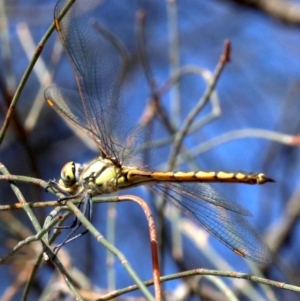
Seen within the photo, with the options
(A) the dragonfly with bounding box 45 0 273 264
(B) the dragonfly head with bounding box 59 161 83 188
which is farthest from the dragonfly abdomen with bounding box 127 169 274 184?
(B) the dragonfly head with bounding box 59 161 83 188

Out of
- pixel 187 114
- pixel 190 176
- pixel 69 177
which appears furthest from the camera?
pixel 187 114

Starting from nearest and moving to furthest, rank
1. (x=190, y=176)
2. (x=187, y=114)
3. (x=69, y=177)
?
1. (x=69, y=177)
2. (x=190, y=176)
3. (x=187, y=114)

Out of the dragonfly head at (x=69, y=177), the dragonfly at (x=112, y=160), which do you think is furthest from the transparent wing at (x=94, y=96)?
the dragonfly head at (x=69, y=177)

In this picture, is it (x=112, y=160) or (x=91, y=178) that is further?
(x=112, y=160)

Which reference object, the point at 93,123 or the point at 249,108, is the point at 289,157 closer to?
the point at 249,108

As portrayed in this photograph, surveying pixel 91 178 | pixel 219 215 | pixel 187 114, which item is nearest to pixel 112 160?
pixel 91 178

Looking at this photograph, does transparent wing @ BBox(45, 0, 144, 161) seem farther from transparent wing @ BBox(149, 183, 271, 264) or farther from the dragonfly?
transparent wing @ BBox(149, 183, 271, 264)

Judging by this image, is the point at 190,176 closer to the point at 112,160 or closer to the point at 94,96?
the point at 112,160

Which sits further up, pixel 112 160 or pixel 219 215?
pixel 112 160
